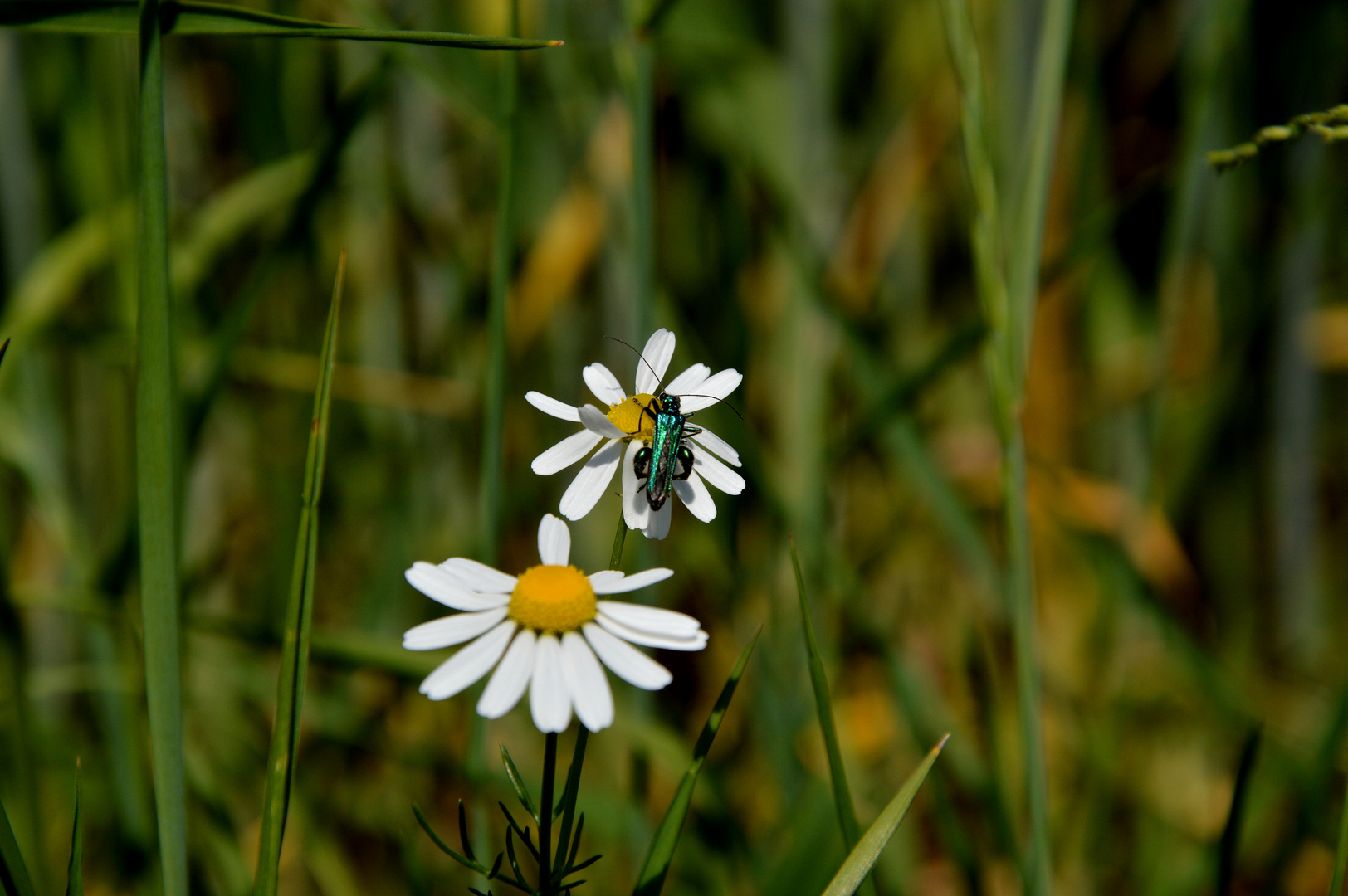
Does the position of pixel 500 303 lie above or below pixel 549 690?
above

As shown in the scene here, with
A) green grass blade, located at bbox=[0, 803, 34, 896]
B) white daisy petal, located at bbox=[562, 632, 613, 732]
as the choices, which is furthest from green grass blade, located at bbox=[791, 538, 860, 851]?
green grass blade, located at bbox=[0, 803, 34, 896]

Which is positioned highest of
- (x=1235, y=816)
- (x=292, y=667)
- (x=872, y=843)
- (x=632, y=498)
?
(x=632, y=498)

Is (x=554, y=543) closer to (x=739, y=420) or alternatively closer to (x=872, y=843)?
(x=872, y=843)

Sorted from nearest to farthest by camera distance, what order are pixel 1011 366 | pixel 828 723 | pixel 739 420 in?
1. pixel 828 723
2. pixel 1011 366
3. pixel 739 420

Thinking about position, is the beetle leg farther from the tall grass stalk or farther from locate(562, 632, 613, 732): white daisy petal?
the tall grass stalk

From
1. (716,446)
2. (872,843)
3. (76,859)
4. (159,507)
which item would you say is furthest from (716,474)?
(76,859)

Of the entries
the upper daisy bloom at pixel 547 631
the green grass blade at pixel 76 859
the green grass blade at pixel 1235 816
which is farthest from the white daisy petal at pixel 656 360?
the green grass blade at pixel 1235 816

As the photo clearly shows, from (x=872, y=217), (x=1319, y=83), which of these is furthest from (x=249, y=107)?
(x=1319, y=83)

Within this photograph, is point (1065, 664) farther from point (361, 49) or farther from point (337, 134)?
point (361, 49)
